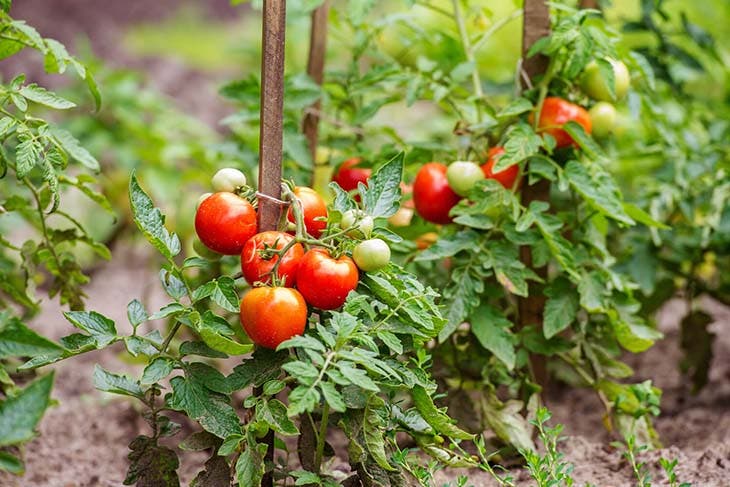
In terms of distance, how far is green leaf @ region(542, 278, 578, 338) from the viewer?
4.97 ft

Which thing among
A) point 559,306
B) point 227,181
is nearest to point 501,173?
point 559,306

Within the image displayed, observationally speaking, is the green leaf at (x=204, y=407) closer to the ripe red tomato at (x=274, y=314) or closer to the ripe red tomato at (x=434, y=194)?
the ripe red tomato at (x=274, y=314)

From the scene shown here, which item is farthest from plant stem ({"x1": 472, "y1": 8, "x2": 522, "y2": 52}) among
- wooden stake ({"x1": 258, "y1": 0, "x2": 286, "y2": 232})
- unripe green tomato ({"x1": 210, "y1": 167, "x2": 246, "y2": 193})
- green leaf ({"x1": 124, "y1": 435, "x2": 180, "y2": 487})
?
green leaf ({"x1": 124, "y1": 435, "x2": 180, "y2": 487})

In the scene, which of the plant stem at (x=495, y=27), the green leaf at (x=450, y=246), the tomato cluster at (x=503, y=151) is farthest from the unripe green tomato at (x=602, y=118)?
the green leaf at (x=450, y=246)

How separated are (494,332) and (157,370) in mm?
639

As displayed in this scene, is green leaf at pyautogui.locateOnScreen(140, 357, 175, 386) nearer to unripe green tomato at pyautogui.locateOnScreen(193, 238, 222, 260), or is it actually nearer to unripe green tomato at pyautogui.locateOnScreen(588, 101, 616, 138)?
unripe green tomato at pyautogui.locateOnScreen(193, 238, 222, 260)

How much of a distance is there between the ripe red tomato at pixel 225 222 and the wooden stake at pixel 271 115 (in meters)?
0.03

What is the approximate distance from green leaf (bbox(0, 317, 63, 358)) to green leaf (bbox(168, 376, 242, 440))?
8.7 inches

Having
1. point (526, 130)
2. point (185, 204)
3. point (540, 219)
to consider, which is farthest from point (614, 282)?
point (185, 204)

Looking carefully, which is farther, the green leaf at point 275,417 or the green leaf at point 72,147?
the green leaf at point 72,147

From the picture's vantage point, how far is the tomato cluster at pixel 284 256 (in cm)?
113

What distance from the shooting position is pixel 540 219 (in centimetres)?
145

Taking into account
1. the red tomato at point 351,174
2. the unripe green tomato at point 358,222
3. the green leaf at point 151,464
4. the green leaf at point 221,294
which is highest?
the unripe green tomato at point 358,222

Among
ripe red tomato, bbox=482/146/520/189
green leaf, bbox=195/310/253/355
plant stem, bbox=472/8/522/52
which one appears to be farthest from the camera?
plant stem, bbox=472/8/522/52
